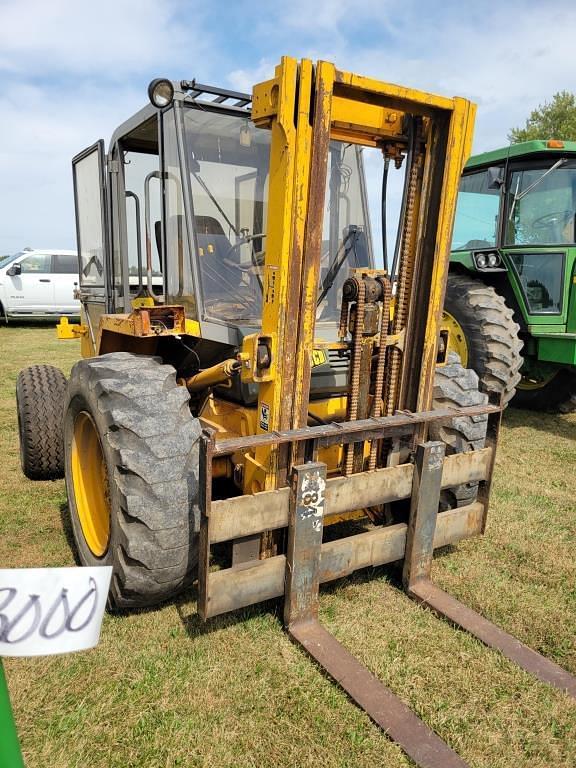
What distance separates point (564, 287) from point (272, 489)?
489 centimetres

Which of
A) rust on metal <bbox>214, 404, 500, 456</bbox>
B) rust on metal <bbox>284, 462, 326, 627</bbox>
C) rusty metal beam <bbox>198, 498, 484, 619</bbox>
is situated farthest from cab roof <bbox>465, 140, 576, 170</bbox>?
rust on metal <bbox>284, 462, 326, 627</bbox>

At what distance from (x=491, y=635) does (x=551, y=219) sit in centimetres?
495

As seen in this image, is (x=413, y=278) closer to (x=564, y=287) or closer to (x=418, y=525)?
(x=418, y=525)

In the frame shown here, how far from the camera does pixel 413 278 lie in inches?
117

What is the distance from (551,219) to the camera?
6.32 meters

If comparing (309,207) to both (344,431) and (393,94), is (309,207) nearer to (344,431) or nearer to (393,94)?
(393,94)

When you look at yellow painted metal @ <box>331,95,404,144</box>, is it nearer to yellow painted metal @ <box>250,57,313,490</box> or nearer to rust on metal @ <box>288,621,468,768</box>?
yellow painted metal @ <box>250,57,313,490</box>

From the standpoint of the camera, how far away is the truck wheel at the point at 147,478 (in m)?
2.51

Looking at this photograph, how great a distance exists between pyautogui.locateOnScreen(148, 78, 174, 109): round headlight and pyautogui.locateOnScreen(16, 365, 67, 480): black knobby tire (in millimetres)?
2445

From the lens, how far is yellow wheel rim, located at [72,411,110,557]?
3254 millimetres

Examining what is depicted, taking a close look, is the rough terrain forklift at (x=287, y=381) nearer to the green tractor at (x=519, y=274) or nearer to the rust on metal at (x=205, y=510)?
the rust on metal at (x=205, y=510)

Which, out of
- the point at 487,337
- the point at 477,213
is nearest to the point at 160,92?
the point at 487,337

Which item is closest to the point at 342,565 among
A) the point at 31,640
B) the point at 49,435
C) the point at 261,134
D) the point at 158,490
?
the point at 158,490

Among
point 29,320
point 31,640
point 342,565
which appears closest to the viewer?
point 31,640
